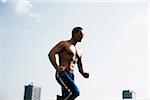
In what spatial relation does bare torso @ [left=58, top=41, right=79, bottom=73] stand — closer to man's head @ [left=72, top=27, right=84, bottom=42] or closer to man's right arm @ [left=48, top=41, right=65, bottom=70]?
man's right arm @ [left=48, top=41, right=65, bottom=70]

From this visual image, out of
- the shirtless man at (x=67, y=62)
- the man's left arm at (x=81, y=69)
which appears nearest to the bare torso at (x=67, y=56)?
the shirtless man at (x=67, y=62)

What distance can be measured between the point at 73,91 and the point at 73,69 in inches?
21.3

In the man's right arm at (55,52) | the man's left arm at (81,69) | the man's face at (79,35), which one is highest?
the man's face at (79,35)

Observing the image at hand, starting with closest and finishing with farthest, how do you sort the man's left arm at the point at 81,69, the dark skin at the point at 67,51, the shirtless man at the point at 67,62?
the shirtless man at the point at 67,62 < the dark skin at the point at 67,51 < the man's left arm at the point at 81,69

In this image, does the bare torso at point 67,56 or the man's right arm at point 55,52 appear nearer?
the man's right arm at point 55,52

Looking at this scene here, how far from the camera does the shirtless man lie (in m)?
7.55

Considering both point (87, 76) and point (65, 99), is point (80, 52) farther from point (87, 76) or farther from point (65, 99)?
point (65, 99)

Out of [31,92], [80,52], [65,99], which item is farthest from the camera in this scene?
[31,92]

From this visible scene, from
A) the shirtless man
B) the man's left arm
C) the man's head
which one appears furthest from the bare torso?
the man's left arm

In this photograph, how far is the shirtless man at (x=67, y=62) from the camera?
7547 millimetres

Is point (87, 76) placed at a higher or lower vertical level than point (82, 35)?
lower

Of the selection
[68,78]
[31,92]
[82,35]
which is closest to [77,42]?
[82,35]

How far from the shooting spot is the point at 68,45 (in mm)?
7805

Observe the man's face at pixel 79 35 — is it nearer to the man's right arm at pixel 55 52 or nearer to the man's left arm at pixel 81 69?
the man's right arm at pixel 55 52
